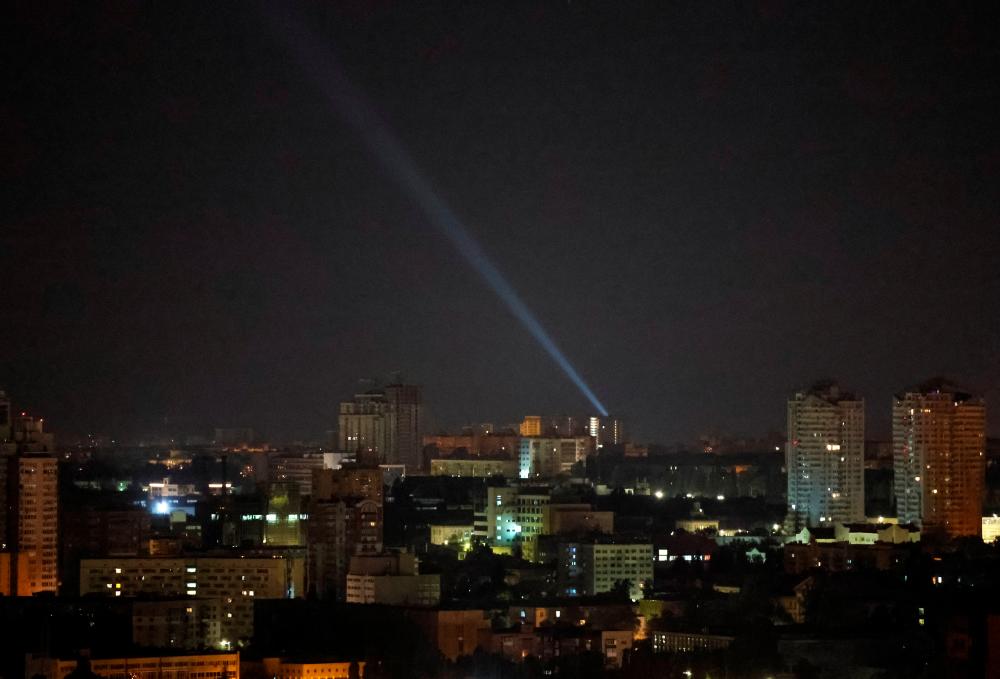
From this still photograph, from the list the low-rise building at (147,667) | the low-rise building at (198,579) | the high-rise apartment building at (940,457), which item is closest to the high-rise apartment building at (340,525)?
the low-rise building at (198,579)

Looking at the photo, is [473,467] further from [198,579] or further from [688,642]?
[688,642]

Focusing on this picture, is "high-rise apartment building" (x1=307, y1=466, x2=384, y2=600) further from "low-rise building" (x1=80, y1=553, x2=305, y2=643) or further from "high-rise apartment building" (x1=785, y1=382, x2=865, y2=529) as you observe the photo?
"high-rise apartment building" (x1=785, y1=382, x2=865, y2=529)

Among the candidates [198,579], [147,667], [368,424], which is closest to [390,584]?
[198,579]

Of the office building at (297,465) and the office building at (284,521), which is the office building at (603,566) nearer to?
the office building at (284,521)

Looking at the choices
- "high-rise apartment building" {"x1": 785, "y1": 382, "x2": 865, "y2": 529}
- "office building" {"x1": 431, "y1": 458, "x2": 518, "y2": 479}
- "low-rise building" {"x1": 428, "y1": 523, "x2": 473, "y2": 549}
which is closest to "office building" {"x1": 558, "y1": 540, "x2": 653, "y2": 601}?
"low-rise building" {"x1": 428, "y1": 523, "x2": 473, "y2": 549}

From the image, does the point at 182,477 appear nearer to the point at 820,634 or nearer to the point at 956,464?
the point at 956,464
